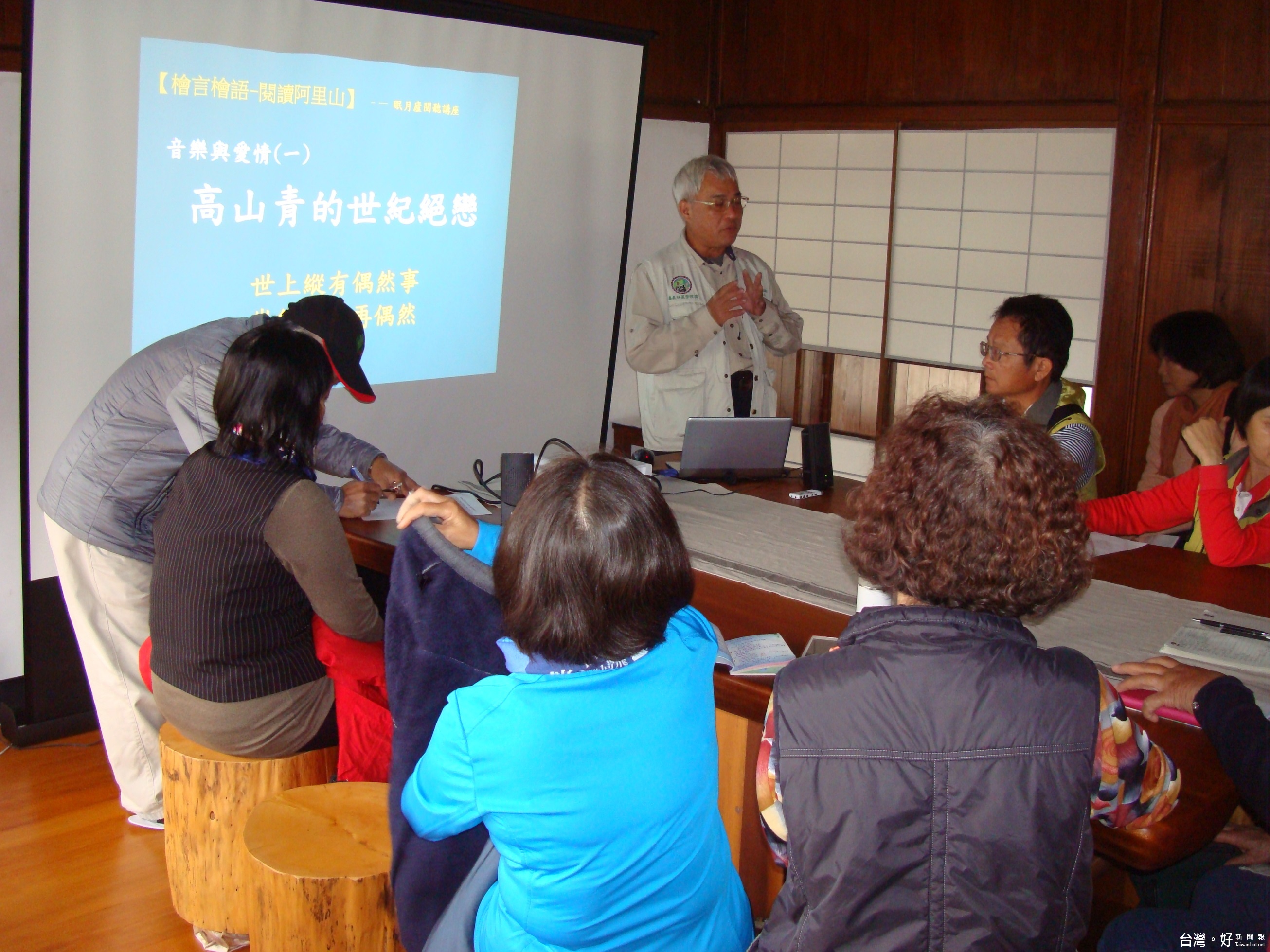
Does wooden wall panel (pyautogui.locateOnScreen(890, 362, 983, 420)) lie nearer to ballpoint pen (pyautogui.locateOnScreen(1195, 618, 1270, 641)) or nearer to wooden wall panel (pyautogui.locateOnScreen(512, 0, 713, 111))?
wooden wall panel (pyautogui.locateOnScreen(512, 0, 713, 111))

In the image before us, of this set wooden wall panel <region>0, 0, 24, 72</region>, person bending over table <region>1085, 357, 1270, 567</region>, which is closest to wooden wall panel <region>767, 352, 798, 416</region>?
person bending over table <region>1085, 357, 1270, 567</region>

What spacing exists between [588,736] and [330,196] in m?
2.49

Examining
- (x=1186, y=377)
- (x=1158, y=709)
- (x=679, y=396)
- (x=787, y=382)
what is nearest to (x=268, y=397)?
(x=1158, y=709)

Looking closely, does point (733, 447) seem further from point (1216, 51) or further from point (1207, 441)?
point (1216, 51)

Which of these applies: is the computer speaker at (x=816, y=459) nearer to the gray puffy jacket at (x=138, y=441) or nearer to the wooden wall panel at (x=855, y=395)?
the gray puffy jacket at (x=138, y=441)

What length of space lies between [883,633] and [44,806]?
2.42 m

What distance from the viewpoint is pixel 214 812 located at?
2.05m

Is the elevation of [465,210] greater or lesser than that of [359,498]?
greater

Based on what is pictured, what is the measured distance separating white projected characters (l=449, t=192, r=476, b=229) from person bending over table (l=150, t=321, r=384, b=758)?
1654mm

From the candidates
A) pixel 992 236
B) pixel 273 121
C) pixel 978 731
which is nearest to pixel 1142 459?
pixel 992 236

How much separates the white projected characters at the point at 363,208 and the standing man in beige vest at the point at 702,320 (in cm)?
85

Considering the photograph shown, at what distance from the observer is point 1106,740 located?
1.15 metres

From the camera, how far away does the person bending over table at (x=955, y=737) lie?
42.1 inches

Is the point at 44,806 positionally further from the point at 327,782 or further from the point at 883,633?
the point at 883,633
